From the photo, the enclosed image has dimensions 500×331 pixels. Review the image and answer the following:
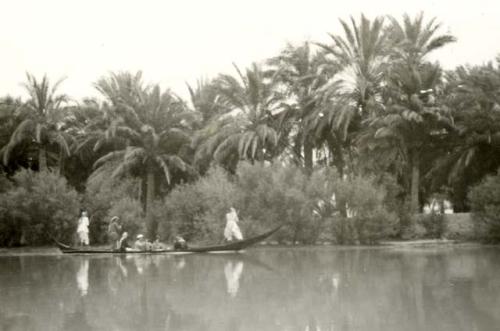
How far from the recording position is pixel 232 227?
2966 cm

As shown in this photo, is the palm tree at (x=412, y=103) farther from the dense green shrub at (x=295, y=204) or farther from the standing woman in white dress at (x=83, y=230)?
the standing woman in white dress at (x=83, y=230)

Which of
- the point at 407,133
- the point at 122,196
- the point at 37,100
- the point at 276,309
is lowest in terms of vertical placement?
the point at 276,309

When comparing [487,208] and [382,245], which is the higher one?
[487,208]

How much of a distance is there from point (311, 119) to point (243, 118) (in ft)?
12.1

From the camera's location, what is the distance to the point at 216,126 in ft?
120

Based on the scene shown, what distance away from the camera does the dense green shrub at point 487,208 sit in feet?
96.9

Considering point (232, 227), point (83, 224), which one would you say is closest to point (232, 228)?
point (232, 227)

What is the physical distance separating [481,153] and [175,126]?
15648mm

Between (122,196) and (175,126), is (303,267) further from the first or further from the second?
(175,126)

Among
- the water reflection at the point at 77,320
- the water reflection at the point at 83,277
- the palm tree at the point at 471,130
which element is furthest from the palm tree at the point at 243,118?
the water reflection at the point at 77,320

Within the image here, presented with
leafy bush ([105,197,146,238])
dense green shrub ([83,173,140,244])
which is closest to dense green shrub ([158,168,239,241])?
leafy bush ([105,197,146,238])

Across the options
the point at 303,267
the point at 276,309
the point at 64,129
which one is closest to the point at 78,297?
the point at 276,309

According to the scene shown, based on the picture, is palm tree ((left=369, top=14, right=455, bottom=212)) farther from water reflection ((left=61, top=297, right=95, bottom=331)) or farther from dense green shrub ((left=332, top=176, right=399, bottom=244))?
water reflection ((left=61, top=297, right=95, bottom=331))

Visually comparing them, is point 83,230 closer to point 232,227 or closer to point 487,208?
point 232,227
